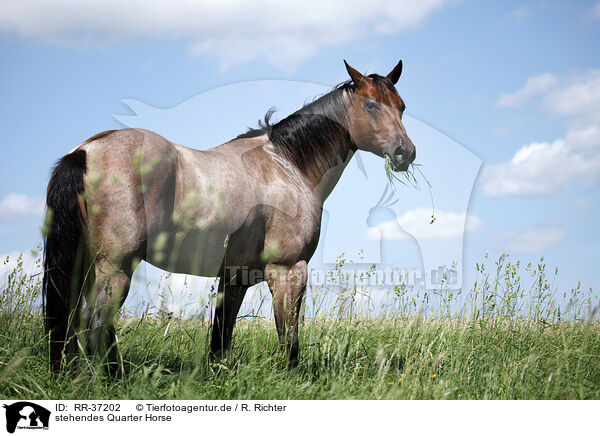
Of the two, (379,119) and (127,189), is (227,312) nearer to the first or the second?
(127,189)

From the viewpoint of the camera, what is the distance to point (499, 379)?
4.22m

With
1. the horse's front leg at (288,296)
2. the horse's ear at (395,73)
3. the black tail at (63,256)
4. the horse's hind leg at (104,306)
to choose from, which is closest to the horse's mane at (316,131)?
the horse's ear at (395,73)

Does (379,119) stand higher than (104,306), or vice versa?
(379,119)

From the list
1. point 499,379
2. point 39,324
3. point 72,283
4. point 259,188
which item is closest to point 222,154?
point 259,188

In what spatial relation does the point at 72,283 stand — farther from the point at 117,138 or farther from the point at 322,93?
the point at 322,93

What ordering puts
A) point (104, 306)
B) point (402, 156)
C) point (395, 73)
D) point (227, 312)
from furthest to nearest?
point (395, 73)
point (402, 156)
point (227, 312)
point (104, 306)

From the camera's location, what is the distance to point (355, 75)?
4.91 meters

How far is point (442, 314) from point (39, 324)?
14.9ft

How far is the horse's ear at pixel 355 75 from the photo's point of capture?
4887 mm
